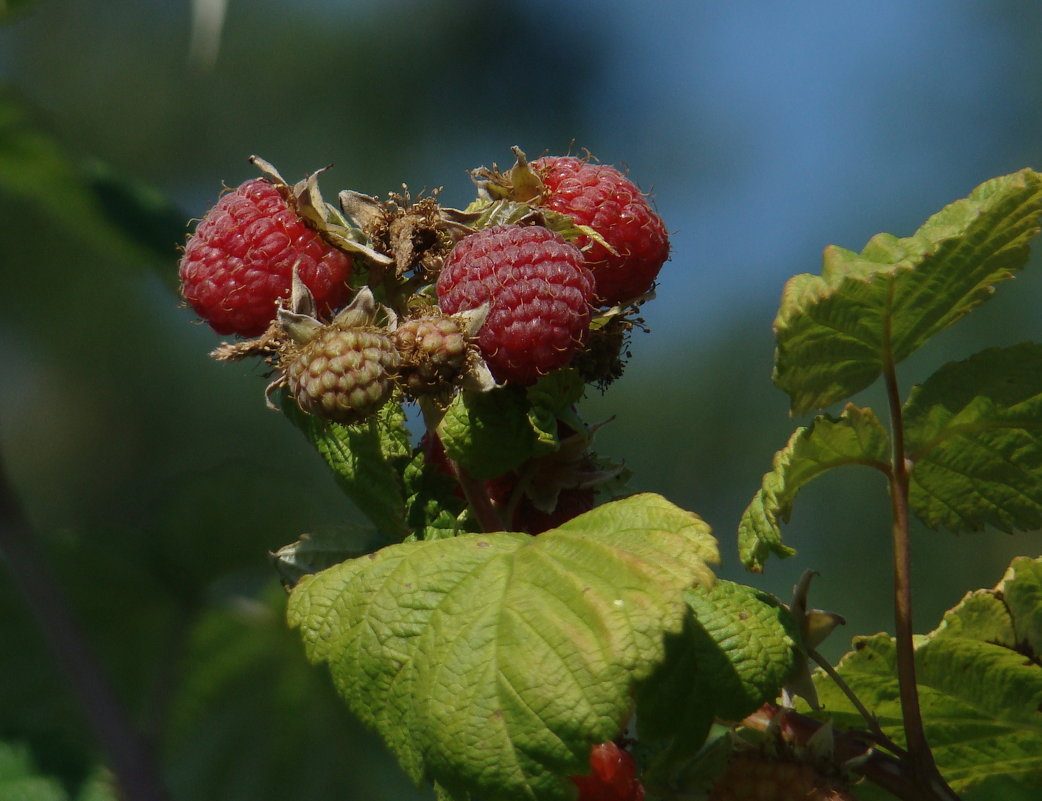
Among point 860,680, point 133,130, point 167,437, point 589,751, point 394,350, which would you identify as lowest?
point 589,751

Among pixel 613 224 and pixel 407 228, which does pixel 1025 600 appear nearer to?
pixel 613 224

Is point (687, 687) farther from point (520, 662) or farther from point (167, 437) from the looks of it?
point (167, 437)

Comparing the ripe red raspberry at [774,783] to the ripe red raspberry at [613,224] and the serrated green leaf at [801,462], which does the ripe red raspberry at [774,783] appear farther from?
the ripe red raspberry at [613,224]

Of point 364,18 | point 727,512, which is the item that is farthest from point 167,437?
point 364,18

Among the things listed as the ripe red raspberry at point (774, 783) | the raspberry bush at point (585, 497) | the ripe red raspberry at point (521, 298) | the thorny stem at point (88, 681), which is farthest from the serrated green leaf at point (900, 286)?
the thorny stem at point (88, 681)

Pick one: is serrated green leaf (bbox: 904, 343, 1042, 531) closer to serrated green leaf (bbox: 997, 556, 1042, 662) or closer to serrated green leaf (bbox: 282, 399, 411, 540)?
serrated green leaf (bbox: 997, 556, 1042, 662)

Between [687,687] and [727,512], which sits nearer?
[687,687]

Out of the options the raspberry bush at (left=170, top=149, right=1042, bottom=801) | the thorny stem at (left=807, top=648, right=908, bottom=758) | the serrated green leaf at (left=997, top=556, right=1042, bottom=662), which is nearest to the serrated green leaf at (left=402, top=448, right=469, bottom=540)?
the raspberry bush at (left=170, top=149, right=1042, bottom=801)
